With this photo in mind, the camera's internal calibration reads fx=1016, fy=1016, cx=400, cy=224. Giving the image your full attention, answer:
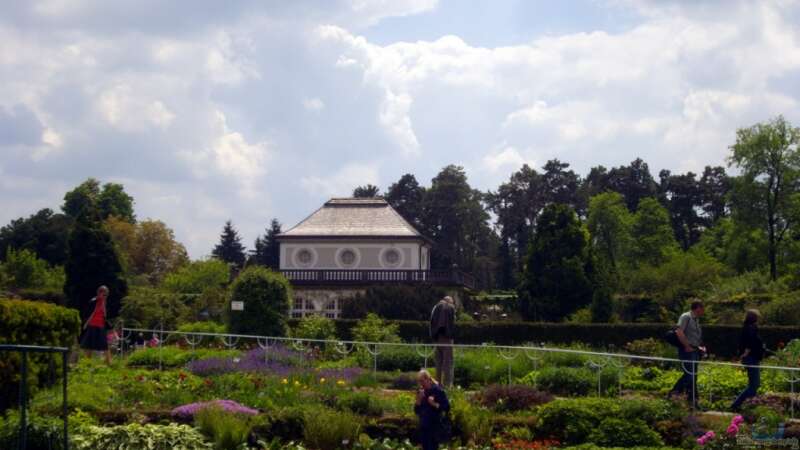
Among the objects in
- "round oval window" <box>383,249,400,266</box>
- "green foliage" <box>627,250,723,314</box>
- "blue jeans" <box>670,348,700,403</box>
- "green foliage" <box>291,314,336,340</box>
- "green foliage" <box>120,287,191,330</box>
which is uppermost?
"round oval window" <box>383,249,400,266</box>

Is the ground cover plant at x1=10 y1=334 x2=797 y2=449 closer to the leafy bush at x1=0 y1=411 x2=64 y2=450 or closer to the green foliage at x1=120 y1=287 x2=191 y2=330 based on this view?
the leafy bush at x1=0 y1=411 x2=64 y2=450

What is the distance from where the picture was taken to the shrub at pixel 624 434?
1430cm

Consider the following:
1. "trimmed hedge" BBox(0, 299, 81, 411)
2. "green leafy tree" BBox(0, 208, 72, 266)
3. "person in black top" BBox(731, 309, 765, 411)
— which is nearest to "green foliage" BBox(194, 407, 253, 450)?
"trimmed hedge" BBox(0, 299, 81, 411)

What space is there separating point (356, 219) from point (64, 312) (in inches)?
1827

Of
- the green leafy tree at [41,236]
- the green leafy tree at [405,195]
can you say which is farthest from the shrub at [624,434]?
the green leafy tree at [405,195]

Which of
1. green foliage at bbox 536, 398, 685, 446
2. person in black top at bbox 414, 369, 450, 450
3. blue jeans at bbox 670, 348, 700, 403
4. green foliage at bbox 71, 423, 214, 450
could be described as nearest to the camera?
person in black top at bbox 414, 369, 450, 450

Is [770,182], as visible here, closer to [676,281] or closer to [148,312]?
[676,281]

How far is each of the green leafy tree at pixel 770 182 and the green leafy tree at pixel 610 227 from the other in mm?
11171

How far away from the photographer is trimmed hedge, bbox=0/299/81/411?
15602 mm

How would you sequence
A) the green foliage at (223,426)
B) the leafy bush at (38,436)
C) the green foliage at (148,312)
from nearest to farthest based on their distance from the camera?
the leafy bush at (38,436), the green foliage at (223,426), the green foliage at (148,312)

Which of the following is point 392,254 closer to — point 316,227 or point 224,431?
point 316,227

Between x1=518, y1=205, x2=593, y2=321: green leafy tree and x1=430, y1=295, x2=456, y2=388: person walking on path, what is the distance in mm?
28420

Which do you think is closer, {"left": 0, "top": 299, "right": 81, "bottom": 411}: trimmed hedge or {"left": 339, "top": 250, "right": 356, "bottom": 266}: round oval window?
{"left": 0, "top": 299, "right": 81, "bottom": 411}: trimmed hedge

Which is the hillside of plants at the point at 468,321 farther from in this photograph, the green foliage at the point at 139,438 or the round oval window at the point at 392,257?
the round oval window at the point at 392,257
